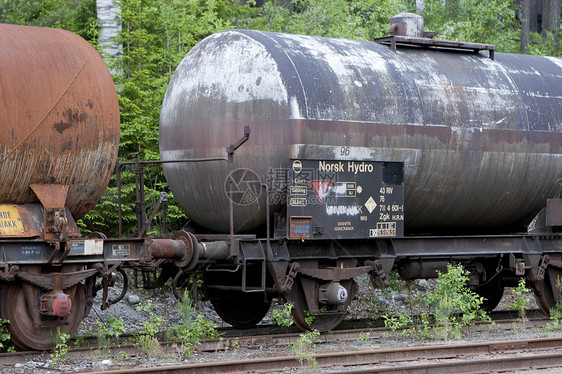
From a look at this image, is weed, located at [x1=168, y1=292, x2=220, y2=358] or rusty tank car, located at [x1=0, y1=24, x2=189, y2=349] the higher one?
rusty tank car, located at [x1=0, y1=24, x2=189, y2=349]

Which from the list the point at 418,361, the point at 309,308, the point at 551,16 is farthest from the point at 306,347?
the point at 551,16

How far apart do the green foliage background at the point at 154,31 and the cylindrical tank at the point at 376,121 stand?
2.73 meters

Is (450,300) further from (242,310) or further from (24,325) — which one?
(24,325)

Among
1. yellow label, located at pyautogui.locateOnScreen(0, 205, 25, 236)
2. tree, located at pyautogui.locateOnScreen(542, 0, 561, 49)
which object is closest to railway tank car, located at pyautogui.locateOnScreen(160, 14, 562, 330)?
yellow label, located at pyautogui.locateOnScreen(0, 205, 25, 236)

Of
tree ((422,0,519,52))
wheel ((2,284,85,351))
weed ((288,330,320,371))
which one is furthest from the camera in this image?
tree ((422,0,519,52))

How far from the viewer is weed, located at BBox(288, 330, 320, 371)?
9.06m

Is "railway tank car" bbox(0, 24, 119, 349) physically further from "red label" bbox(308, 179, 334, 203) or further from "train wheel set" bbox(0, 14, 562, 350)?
"red label" bbox(308, 179, 334, 203)

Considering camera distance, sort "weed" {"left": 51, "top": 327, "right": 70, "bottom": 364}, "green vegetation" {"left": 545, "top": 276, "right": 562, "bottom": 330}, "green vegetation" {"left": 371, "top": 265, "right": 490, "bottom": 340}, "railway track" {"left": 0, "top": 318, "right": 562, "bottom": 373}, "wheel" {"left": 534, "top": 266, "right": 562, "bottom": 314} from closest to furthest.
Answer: "railway track" {"left": 0, "top": 318, "right": 562, "bottom": 373}, "weed" {"left": 51, "top": 327, "right": 70, "bottom": 364}, "green vegetation" {"left": 371, "top": 265, "right": 490, "bottom": 340}, "green vegetation" {"left": 545, "top": 276, "right": 562, "bottom": 330}, "wheel" {"left": 534, "top": 266, "right": 562, "bottom": 314}

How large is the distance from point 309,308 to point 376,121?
2.76 m

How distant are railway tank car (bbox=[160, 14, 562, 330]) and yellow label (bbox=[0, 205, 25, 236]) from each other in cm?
264

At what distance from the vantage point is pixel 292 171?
10.7 m

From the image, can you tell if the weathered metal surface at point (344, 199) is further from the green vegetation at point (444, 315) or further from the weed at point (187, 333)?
the weed at point (187, 333)

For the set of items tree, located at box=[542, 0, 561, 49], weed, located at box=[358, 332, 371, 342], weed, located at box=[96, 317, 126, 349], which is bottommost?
weed, located at box=[358, 332, 371, 342]

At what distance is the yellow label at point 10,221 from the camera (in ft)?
30.6
